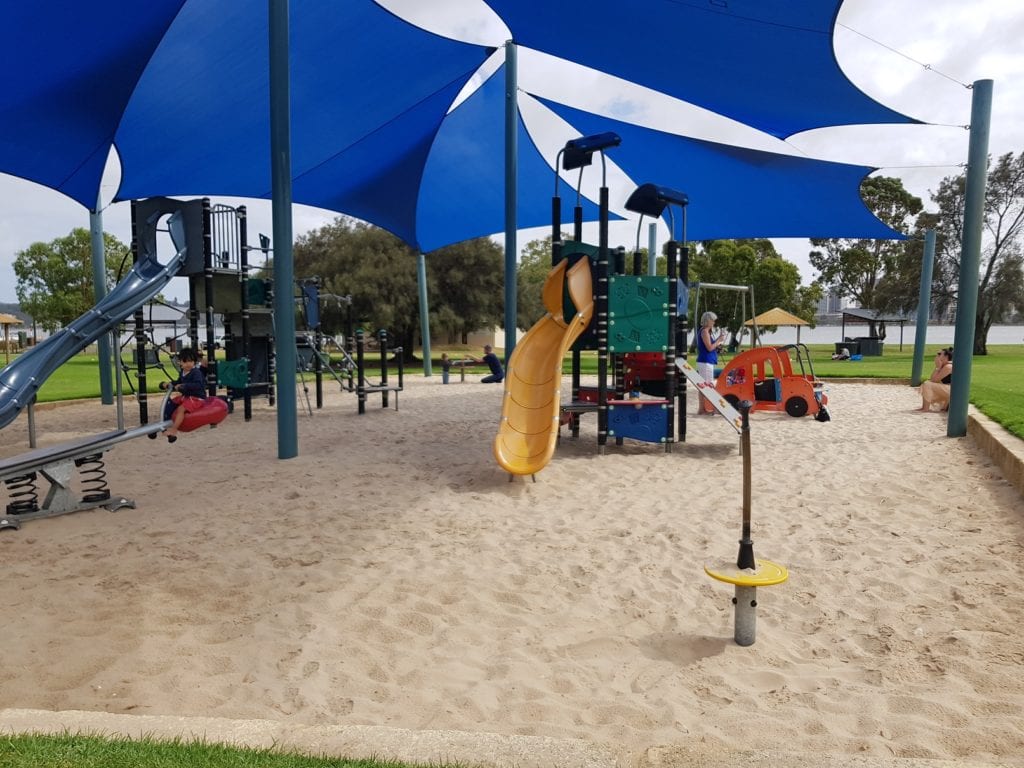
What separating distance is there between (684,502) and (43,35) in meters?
8.12

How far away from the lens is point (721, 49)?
764 cm

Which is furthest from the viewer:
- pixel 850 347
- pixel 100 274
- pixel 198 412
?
pixel 850 347

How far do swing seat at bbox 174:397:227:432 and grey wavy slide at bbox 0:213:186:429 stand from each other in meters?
1.65

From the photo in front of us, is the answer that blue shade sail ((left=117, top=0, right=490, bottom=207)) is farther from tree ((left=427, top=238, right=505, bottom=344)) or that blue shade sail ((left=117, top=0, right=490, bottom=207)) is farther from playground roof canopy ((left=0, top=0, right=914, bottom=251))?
tree ((left=427, top=238, right=505, bottom=344))

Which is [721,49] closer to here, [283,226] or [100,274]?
[283,226]

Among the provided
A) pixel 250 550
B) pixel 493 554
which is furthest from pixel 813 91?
pixel 250 550

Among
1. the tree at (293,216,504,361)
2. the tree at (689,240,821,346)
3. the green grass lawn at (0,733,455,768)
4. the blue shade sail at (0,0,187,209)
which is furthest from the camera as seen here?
the tree at (689,240,821,346)

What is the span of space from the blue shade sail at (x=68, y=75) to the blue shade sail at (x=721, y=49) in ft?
13.6

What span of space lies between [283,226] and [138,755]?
585 centimetres

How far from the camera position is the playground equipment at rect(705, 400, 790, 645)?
285cm

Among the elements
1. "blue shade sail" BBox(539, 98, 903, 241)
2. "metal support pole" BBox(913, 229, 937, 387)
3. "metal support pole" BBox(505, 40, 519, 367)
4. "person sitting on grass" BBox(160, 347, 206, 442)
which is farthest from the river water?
"person sitting on grass" BBox(160, 347, 206, 442)

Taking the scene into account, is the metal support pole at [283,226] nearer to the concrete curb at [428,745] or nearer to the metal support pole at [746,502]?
the concrete curb at [428,745]

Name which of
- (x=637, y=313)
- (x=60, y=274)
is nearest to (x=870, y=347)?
(x=637, y=313)

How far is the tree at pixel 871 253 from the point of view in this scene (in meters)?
43.2
